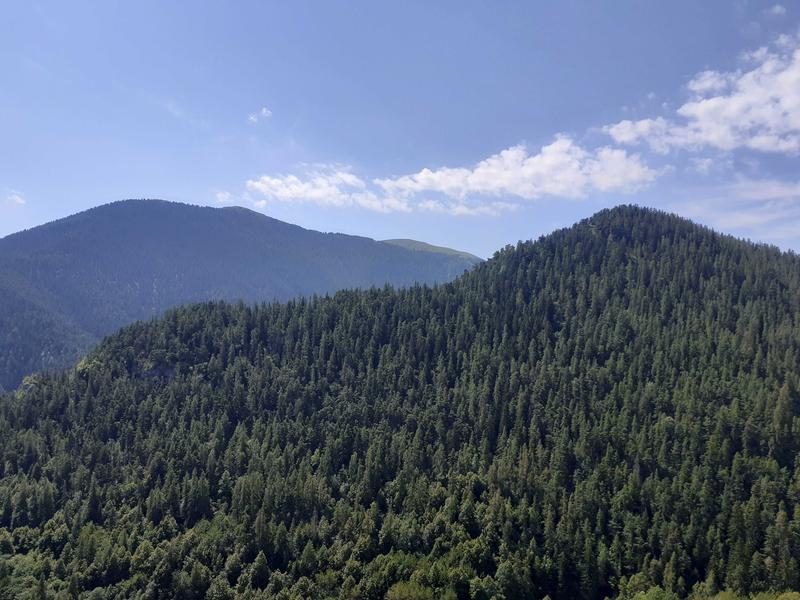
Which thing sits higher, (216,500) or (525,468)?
(525,468)

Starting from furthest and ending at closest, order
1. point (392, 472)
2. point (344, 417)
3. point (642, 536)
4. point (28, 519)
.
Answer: point (344, 417) → point (392, 472) → point (28, 519) → point (642, 536)

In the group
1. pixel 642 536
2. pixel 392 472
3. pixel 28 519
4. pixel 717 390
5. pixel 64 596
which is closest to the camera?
pixel 64 596

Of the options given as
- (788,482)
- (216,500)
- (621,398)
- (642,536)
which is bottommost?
(216,500)

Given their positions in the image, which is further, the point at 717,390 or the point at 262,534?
the point at 717,390

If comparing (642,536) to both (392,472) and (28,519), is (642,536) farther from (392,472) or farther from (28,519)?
(28,519)

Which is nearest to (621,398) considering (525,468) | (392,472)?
(525,468)

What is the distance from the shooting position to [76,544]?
146250mm

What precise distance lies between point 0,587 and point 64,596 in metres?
16.4

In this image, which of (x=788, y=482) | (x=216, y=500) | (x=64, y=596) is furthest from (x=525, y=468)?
(x=64, y=596)

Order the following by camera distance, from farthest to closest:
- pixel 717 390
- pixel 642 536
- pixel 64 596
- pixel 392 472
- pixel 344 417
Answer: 1. pixel 344 417
2. pixel 717 390
3. pixel 392 472
4. pixel 642 536
5. pixel 64 596

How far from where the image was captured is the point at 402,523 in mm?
145000

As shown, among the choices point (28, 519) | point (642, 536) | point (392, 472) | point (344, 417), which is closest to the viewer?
point (642, 536)

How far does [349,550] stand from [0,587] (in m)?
78.2

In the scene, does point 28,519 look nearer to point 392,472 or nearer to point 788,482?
point 392,472
